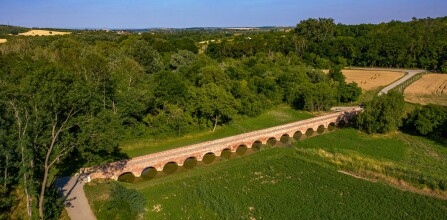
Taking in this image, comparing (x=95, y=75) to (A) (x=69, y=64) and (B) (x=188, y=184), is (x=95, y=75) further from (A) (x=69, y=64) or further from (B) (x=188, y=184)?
(B) (x=188, y=184)

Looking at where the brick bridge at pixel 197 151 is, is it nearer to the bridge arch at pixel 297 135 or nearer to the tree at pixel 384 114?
the bridge arch at pixel 297 135

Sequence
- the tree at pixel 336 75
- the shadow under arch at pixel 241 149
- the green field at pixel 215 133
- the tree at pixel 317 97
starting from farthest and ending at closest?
the tree at pixel 336 75, the tree at pixel 317 97, the shadow under arch at pixel 241 149, the green field at pixel 215 133

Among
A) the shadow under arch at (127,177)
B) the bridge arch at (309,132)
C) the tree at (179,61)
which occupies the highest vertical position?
the tree at (179,61)

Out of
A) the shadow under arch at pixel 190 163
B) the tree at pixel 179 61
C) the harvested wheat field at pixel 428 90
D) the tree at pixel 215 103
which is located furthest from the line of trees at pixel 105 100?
the harvested wheat field at pixel 428 90

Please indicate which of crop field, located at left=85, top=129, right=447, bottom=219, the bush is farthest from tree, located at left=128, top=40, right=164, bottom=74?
the bush

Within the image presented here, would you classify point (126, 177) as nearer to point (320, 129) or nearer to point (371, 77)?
point (320, 129)

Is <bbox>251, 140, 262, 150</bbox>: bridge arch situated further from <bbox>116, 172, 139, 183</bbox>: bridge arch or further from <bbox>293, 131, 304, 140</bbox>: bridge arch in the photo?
<bbox>116, 172, 139, 183</bbox>: bridge arch
